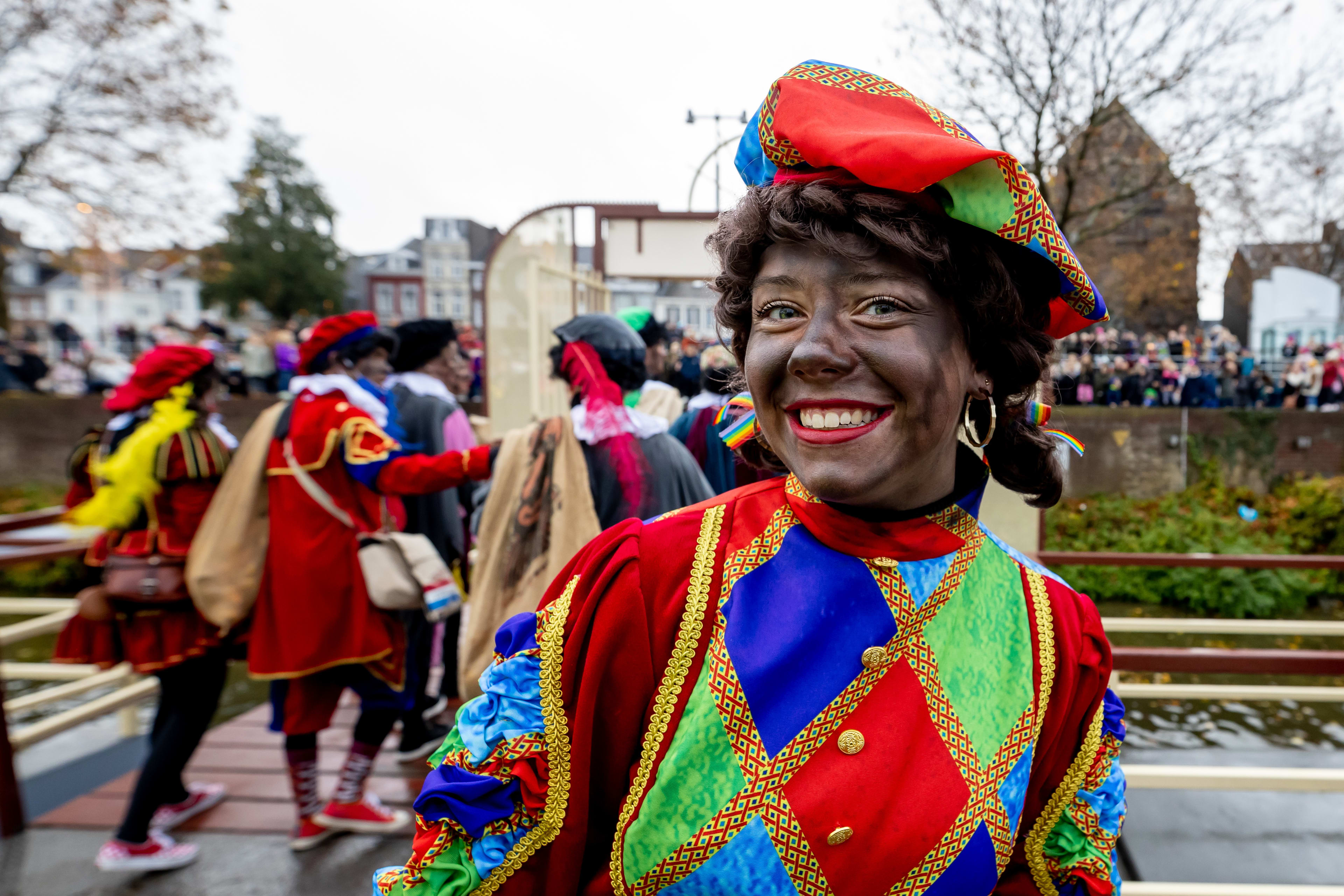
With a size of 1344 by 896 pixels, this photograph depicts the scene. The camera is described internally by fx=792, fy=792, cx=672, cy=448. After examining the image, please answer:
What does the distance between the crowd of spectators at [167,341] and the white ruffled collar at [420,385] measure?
10.4 meters

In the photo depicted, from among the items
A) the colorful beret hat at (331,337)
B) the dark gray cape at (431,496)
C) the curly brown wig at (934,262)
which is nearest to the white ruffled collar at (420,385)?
the dark gray cape at (431,496)

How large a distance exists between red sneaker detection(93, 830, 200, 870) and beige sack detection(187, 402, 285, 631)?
88 cm

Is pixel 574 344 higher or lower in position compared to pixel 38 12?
lower

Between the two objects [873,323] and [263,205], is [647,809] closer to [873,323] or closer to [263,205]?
[873,323]

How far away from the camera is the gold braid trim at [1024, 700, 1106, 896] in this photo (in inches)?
48.9

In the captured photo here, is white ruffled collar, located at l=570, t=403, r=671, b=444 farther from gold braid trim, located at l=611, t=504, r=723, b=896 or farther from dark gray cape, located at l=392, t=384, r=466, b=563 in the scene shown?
gold braid trim, located at l=611, t=504, r=723, b=896

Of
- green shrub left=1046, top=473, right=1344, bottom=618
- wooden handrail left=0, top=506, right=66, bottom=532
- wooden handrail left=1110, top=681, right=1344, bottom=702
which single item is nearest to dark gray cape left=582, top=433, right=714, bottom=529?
wooden handrail left=1110, top=681, right=1344, bottom=702

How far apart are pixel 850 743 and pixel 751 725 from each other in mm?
137

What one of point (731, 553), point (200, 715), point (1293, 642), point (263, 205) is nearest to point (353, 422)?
point (200, 715)

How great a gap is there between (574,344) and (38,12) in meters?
18.5

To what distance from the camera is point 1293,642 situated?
360 inches

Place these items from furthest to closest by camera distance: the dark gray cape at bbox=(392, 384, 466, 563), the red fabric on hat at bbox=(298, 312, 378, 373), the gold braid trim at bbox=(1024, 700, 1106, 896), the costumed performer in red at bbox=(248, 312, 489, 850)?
the dark gray cape at bbox=(392, 384, 466, 563)
the red fabric on hat at bbox=(298, 312, 378, 373)
the costumed performer in red at bbox=(248, 312, 489, 850)
the gold braid trim at bbox=(1024, 700, 1106, 896)

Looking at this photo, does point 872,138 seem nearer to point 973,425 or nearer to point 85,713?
point 973,425

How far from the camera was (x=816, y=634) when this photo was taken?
1112 millimetres
